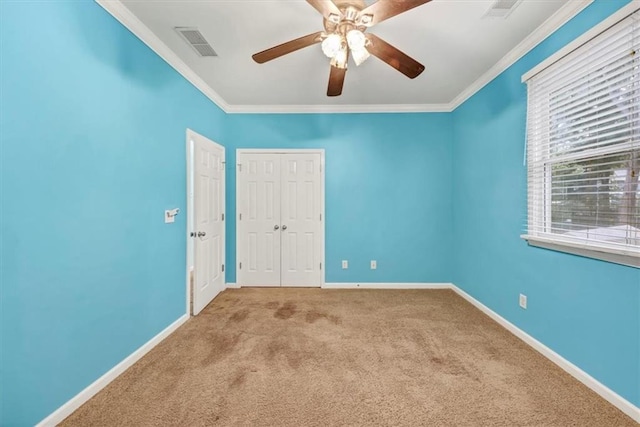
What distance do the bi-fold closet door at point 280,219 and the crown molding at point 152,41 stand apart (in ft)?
3.58

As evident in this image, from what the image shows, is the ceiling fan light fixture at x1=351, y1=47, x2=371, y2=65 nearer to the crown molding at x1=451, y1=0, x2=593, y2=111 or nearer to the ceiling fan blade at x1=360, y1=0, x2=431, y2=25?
the ceiling fan blade at x1=360, y1=0, x2=431, y2=25

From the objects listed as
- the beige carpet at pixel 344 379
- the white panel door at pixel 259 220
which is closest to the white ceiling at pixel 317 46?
the white panel door at pixel 259 220

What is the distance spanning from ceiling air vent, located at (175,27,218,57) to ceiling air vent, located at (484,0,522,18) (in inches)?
90.1

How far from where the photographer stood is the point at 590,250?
180cm

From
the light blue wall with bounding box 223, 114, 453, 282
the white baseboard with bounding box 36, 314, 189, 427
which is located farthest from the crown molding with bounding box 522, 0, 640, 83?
the white baseboard with bounding box 36, 314, 189, 427

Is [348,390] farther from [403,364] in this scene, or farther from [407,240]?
[407,240]

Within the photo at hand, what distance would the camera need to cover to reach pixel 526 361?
83.2 inches

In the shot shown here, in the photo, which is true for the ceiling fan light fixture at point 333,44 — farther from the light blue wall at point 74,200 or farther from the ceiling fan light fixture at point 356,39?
the light blue wall at point 74,200

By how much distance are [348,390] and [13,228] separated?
6.90 feet

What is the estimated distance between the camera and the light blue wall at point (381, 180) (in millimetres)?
3920

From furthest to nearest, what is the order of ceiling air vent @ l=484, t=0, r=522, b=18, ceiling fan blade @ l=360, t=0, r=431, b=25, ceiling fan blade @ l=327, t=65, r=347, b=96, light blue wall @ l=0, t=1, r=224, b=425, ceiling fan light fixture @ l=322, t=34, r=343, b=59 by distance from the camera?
ceiling fan blade @ l=327, t=65, r=347, b=96
ceiling air vent @ l=484, t=0, r=522, b=18
ceiling fan light fixture @ l=322, t=34, r=343, b=59
ceiling fan blade @ l=360, t=0, r=431, b=25
light blue wall @ l=0, t=1, r=224, b=425

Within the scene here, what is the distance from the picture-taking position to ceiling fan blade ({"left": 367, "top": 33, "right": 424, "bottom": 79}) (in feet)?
5.66

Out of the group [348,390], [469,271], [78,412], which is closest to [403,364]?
[348,390]

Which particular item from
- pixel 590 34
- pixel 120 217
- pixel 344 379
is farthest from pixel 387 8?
pixel 344 379
